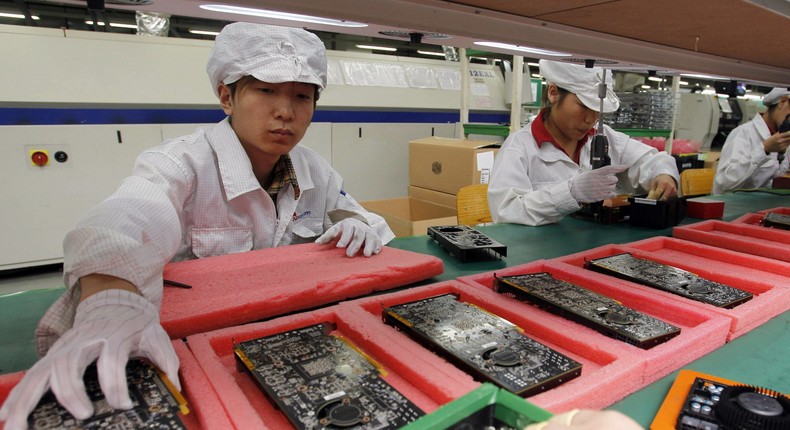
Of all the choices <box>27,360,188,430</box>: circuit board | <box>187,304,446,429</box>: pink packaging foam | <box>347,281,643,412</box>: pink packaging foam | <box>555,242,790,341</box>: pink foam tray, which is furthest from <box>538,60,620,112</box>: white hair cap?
<box>27,360,188,430</box>: circuit board

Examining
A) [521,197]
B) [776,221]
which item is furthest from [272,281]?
[776,221]

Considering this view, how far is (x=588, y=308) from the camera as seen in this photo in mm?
1001

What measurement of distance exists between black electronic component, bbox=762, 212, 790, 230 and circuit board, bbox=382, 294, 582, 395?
1.52 meters

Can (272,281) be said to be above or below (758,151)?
below

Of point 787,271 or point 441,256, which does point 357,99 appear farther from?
point 787,271

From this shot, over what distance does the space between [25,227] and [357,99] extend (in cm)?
266

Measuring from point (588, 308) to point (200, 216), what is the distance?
1163 millimetres

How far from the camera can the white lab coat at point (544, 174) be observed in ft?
6.65

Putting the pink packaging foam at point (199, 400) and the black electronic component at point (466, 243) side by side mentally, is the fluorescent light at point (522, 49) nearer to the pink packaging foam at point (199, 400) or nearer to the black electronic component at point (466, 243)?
the black electronic component at point (466, 243)

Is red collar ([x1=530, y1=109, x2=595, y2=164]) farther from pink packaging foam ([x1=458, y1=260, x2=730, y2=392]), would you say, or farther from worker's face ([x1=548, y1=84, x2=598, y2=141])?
pink packaging foam ([x1=458, y1=260, x2=730, y2=392])

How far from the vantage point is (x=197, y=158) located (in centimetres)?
146

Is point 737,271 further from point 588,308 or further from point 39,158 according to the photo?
point 39,158

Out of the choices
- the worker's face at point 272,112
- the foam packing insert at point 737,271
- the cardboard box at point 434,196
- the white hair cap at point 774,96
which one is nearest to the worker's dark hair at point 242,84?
the worker's face at point 272,112

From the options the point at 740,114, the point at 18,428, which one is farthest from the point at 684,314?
the point at 740,114
